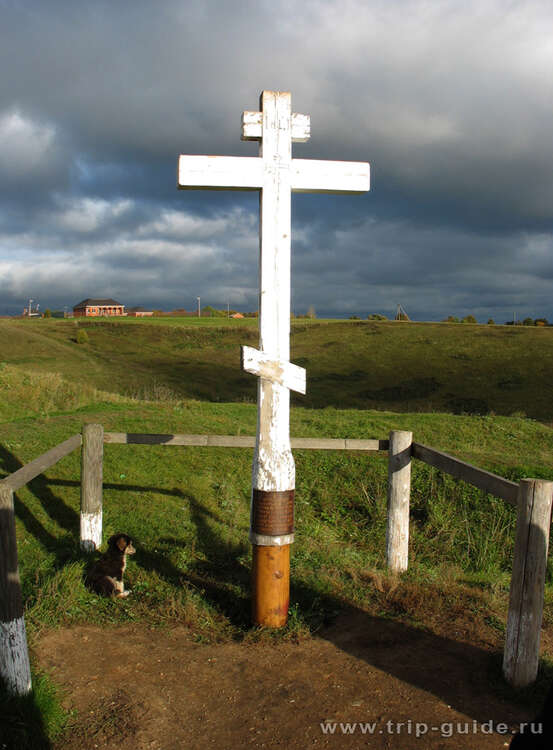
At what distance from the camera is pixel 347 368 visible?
37.7 meters

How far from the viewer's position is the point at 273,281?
4141mm

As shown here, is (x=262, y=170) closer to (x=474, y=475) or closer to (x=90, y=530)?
(x=474, y=475)

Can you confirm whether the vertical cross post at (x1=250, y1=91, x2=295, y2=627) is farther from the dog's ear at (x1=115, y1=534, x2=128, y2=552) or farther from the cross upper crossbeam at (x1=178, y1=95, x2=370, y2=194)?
the dog's ear at (x1=115, y1=534, x2=128, y2=552)

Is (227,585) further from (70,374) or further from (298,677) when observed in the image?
(70,374)

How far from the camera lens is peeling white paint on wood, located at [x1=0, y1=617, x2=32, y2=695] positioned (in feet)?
10.9

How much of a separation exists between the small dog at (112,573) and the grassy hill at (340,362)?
50.5 ft

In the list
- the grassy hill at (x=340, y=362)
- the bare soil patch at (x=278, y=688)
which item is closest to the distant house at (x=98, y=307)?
the grassy hill at (x=340, y=362)

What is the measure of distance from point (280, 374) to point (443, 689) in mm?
2251

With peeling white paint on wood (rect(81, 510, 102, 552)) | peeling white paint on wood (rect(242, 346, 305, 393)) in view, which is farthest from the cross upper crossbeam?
peeling white paint on wood (rect(81, 510, 102, 552))

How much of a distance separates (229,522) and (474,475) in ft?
12.1

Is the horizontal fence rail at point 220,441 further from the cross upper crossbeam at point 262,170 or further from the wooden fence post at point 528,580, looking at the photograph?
the cross upper crossbeam at point 262,170

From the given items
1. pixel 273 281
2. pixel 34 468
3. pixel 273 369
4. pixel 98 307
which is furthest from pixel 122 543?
pixel 98 307

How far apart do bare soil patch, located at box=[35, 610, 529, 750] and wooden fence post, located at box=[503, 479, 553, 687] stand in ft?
0.72

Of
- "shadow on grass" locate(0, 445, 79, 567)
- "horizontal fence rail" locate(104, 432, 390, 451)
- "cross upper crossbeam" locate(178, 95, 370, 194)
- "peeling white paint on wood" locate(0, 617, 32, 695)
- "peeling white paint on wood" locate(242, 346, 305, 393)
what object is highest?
"cross upper crossbeam" locate(178, 95, 370, 194)
